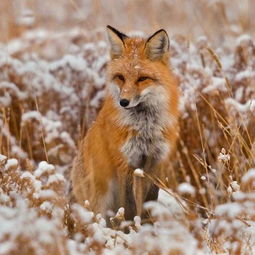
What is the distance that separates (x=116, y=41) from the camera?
15.0 ft

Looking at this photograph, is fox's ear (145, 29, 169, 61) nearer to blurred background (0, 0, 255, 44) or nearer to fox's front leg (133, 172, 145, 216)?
fox's front leg (133, 172, 145, 216)

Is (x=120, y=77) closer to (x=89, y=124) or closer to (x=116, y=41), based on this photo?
(x=116, y=41)

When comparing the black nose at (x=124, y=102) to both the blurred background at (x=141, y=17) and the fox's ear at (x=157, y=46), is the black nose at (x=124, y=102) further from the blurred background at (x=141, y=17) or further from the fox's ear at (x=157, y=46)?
the blurred background at (x=141, y=17)

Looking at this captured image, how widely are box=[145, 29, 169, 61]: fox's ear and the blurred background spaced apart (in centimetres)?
297

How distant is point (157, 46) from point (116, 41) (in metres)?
0.35

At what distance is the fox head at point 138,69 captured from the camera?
4.30 m

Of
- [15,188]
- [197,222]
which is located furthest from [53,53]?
[197,222]

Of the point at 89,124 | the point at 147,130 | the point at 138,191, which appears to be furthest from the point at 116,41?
the point at 89,124

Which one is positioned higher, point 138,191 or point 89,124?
point 89,124

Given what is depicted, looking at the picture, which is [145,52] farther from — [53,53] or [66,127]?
[53,53]

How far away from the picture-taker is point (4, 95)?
254 inches

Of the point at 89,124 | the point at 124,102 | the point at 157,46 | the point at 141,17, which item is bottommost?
the point at 89,124

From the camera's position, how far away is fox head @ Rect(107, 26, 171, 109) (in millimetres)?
4301

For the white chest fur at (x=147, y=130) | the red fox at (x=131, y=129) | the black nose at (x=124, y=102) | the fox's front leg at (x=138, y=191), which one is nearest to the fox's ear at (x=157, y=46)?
the red fox at (x=131, y=129)
